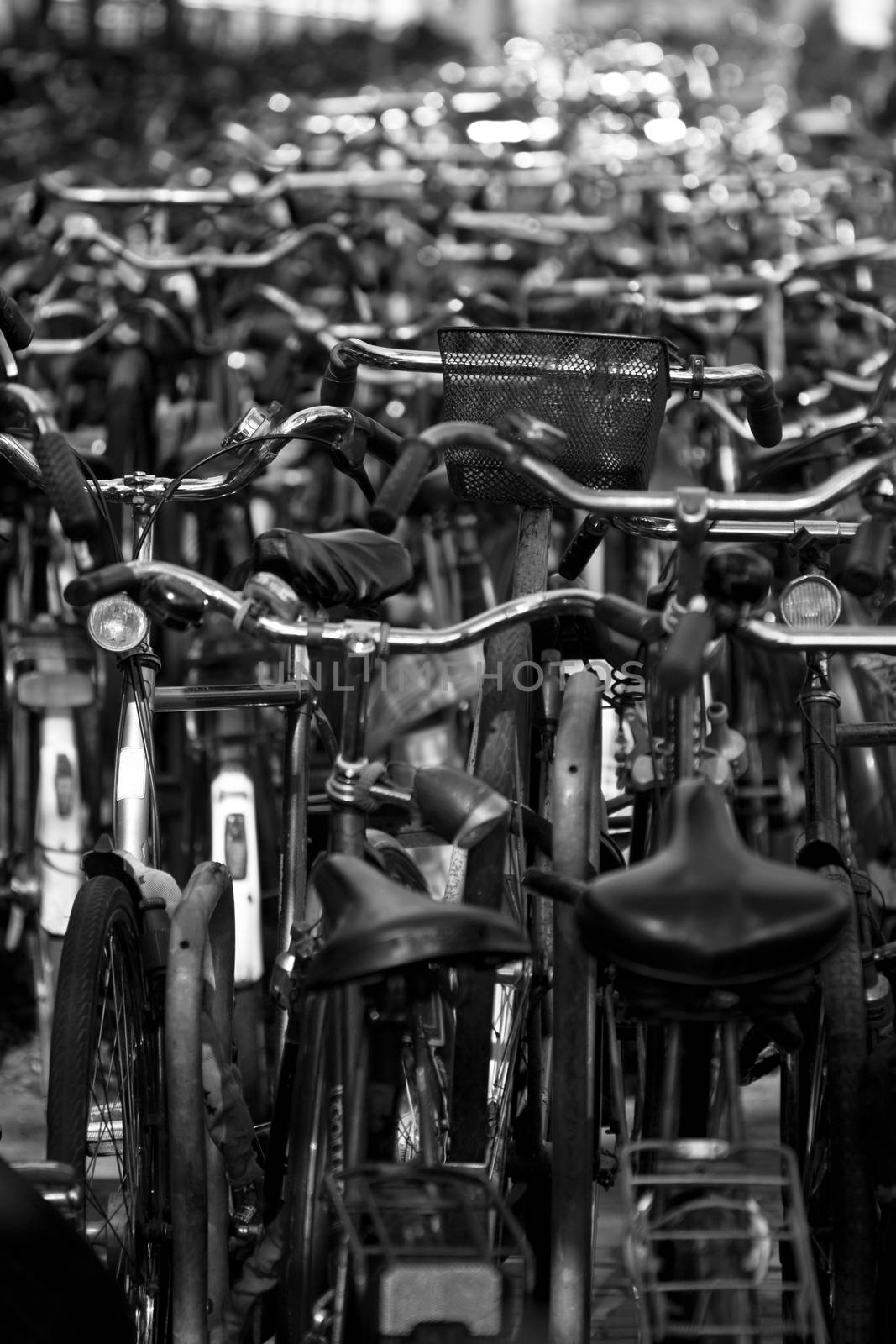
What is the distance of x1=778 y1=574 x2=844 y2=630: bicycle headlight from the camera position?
3.09m

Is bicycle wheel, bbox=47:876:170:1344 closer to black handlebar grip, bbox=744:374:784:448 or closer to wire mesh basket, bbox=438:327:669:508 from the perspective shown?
wire mesh basket, bbox=438:327:669:508

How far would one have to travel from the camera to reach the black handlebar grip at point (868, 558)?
2629 millimetres

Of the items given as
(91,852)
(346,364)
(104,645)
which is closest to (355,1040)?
(91,852)

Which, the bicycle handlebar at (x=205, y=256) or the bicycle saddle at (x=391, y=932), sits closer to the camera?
the bicycle saddle at (x=391, y=932)

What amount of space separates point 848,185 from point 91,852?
23.7 feet

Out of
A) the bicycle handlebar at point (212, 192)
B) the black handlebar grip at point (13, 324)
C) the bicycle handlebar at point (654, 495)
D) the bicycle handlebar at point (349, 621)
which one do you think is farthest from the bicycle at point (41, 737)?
the bicycle handlebar at point (654, 495)

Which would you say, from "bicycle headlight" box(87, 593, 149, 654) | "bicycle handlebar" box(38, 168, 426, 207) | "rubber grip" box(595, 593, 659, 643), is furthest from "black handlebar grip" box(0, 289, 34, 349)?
"bicycle handlebar" box(38, 168, 426, 207)

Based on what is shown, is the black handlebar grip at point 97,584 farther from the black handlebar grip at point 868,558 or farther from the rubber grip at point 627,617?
the black handlebar grip at point 868,558

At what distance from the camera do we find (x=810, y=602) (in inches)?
122

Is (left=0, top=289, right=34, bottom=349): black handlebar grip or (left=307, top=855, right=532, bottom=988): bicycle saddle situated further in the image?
(left=0, top=289, right=34, bottom=349): black handlebar grip

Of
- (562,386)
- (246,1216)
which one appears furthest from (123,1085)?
(562,386)

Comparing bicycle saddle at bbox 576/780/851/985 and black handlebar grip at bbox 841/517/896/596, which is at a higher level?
black handlebar grip at bbox 841/517/896/596

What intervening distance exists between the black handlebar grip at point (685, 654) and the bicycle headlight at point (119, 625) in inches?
47.7

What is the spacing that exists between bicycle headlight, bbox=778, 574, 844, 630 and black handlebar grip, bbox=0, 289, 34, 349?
157 cm
